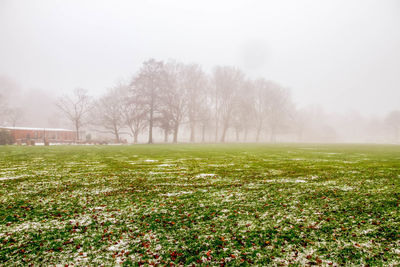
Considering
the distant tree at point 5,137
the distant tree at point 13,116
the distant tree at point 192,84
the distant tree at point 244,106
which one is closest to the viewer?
the distant tree at point 5,137

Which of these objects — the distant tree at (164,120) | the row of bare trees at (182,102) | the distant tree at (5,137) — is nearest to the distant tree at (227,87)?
the row of bare trees at (182,102)

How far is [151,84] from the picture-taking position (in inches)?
1247

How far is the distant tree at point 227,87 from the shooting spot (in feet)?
136

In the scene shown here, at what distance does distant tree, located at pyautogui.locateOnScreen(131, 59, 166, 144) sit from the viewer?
3105 centimetres

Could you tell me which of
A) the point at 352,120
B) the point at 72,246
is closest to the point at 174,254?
the point at 72,246

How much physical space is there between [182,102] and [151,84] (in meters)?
7.44

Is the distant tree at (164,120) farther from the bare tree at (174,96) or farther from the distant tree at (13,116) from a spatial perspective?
the distant tree at (13,116)

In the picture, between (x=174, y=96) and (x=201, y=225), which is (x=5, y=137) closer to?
(x=174, y=96)

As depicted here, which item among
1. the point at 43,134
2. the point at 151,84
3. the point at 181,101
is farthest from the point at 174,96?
the point at 43,134

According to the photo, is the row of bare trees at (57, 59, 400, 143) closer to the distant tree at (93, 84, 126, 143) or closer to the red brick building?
the distant tree at (93, 84, 126, 143)

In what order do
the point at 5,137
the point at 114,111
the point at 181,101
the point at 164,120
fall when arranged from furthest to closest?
the point at 181,101
the point at 114,111
the point at 164,120
the point at 5,137

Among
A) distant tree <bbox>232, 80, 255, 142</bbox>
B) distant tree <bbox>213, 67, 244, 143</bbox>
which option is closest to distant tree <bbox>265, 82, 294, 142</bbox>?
distant tree <bbox>232, 80, 255, 142</bbox>

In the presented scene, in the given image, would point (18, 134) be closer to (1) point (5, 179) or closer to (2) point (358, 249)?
(1) point (5, 179)

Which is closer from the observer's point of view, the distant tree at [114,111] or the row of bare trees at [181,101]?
the row of bare trees at [181,101]
